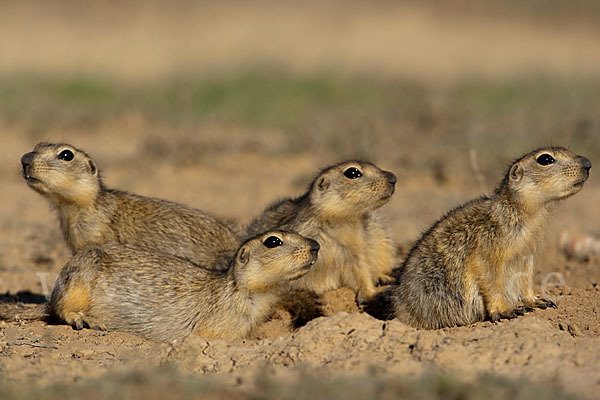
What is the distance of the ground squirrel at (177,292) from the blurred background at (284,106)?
89.7 inches

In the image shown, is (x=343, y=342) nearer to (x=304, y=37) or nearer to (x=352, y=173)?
(x=352, y=173)

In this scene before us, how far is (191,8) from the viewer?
31266 millimetres

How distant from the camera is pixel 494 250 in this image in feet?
20.5

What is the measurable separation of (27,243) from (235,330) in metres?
3.82

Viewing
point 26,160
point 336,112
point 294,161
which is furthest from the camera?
point 336,112

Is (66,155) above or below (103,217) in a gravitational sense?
above

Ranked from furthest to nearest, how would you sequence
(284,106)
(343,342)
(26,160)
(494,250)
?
(284,106)
(26,160)
(494,250)
(343,342)

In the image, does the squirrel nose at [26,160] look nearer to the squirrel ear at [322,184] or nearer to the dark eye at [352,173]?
the squirrel ear at [322,184]

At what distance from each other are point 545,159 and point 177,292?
10.3ft

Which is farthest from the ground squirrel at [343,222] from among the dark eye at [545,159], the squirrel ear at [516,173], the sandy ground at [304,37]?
the sandy ground at [304,37]

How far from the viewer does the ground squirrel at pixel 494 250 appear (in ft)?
20.5

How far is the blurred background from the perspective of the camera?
11609 mm

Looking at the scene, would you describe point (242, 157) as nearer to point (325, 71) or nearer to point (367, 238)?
point (367, 238)

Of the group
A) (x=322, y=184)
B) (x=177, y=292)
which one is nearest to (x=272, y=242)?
(x=177, y=292)
